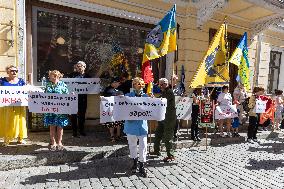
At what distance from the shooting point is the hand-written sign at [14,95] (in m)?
5.01

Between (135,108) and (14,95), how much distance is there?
2634mm

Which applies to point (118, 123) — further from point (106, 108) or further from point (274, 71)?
point (274, 71)

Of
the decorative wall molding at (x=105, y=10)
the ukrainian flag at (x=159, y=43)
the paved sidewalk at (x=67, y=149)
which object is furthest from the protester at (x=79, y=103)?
the ukrainian flag at (x=159, y=43)

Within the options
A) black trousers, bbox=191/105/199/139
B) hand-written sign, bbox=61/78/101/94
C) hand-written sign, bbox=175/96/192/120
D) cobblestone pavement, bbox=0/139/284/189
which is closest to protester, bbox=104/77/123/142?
hand-written sign, bbox=61/78/101/94

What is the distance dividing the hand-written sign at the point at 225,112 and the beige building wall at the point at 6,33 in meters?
5.70

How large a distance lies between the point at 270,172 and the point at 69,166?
421 centimetres

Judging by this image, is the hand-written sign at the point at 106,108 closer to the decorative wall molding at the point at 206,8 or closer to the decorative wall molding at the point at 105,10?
the decorative wall molding at the point at 105,10

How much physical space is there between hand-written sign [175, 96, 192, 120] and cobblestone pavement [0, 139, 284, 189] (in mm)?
1094

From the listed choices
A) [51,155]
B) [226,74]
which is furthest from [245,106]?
[51,155]

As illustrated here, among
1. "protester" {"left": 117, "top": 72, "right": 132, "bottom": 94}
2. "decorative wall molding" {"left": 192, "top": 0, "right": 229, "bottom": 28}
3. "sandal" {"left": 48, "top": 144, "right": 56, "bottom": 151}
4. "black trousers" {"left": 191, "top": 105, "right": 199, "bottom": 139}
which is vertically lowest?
"sandal" {"left": 48, "top": 144, "right": 56, "bottom": 151}

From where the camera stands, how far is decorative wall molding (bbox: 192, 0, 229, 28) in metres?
7.90

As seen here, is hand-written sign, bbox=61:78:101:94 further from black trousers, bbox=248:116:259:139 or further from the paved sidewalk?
black trousers, bbox=248:116:259:139

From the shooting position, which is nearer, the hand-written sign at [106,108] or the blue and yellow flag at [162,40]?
the hand-written sign at [106,108]

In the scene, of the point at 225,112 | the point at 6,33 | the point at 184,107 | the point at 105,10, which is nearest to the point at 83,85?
the point at 6,33
